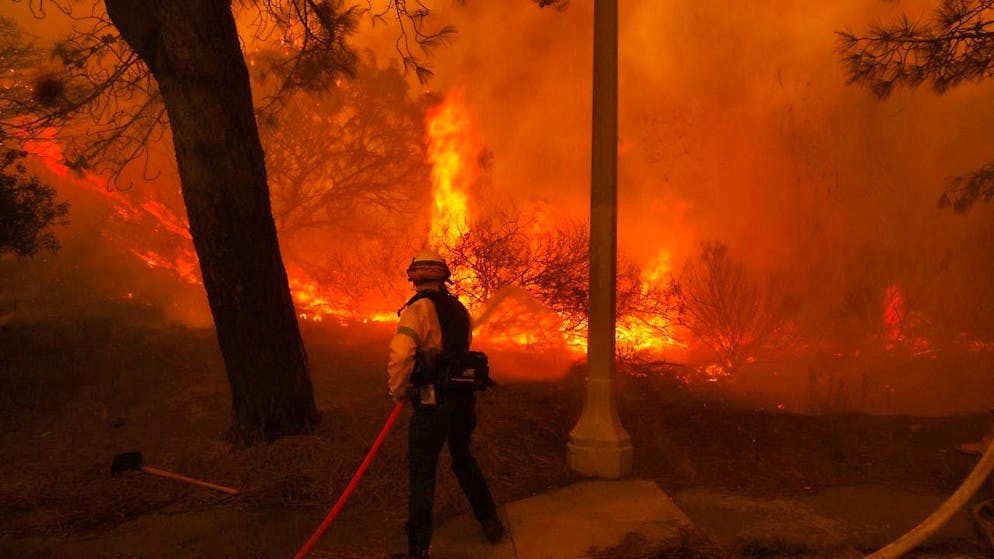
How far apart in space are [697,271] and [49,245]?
33.2ft

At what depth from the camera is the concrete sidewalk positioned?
4.30m

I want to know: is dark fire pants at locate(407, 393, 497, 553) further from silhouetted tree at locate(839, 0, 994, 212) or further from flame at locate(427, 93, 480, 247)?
flame at locate(427, 93, 480, 247)

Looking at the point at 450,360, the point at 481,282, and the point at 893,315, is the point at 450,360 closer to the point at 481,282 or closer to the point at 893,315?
the point at 481,282

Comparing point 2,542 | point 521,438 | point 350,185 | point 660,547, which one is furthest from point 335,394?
point 350,185

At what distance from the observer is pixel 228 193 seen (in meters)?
Answer: 5.91

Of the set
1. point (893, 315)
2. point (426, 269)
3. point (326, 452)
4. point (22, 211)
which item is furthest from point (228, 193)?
point (893, 315)

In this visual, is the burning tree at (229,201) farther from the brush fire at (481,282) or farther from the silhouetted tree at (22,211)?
the silhouetted tree at (22,211)

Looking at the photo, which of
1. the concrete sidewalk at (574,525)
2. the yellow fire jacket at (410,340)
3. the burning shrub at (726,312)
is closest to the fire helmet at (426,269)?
the yellow fire jacket at (410,340)

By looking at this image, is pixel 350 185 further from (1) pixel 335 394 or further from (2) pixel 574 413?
(2) pixel 574 413

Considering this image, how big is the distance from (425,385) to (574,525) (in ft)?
4.91

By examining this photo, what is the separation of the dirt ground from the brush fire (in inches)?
1.6

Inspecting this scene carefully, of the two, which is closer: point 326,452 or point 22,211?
point 326,452

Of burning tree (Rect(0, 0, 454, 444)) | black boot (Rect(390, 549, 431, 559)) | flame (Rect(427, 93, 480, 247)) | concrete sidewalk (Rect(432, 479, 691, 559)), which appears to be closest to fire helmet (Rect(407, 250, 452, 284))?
black boot (Rect(390, 549, 431, 559))

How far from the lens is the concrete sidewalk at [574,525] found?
4.30 meters
